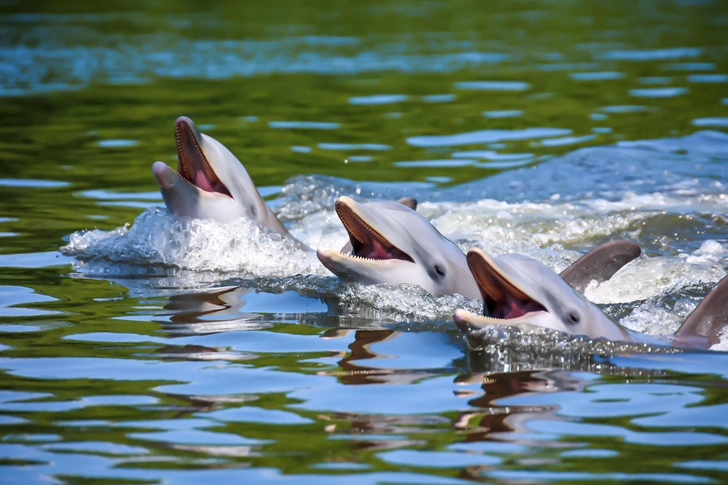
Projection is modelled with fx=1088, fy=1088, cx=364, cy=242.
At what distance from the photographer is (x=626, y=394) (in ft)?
18.0

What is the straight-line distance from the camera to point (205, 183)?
877 cm

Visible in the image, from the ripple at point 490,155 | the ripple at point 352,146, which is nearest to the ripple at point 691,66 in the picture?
the ripple at point 490,155

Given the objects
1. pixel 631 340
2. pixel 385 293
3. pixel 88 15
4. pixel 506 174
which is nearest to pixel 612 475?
pixel 631 340

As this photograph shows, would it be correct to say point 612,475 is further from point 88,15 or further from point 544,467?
point 88,15

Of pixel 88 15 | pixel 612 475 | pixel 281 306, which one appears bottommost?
pixel 612 475

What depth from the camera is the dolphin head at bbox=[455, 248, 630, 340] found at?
587 cm

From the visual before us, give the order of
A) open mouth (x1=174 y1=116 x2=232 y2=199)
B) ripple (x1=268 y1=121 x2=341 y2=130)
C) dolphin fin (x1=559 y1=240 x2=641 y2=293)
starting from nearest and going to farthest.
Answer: dolphin fin (x1=559 y1=240 x2=641 y2=293) < open mouth (x1=174 y1=116 x2=232 y2=199) < ripple (x1=268 y1=121 x2=341 y2=130)

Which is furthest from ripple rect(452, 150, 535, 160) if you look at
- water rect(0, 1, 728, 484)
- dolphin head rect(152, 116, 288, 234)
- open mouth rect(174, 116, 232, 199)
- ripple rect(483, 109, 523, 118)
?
open mouth rect(174, 116, 232, 199)

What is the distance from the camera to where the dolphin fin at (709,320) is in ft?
20.7

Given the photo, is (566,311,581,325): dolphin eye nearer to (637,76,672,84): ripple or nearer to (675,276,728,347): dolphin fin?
(675,276,728,347): dolphin fin

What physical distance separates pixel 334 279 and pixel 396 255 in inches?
30.6

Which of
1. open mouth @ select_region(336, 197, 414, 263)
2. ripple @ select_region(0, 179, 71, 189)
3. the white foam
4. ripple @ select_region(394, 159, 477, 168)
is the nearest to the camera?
open mouth @ select_region(336, 197, 414, 263)

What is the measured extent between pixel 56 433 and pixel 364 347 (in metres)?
2.03

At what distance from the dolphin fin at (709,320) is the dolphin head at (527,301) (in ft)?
1.36
